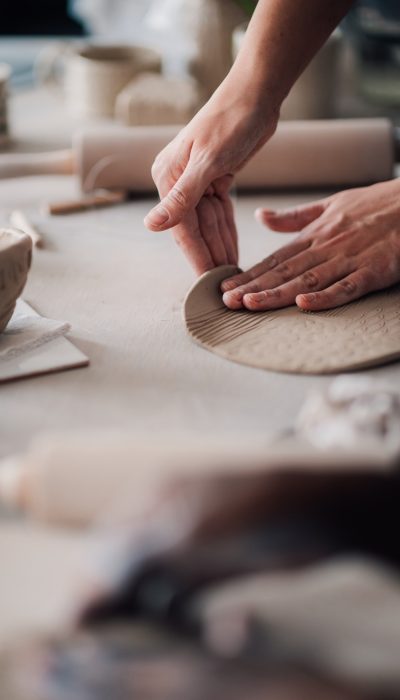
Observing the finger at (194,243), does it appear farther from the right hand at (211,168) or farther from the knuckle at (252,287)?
the knuckle at (252,287)

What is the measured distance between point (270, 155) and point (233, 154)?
1.29 feet

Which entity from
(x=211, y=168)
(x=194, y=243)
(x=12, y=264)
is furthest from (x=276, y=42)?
(x=12, y=264)

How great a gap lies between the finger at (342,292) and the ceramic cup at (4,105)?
3.66 feet

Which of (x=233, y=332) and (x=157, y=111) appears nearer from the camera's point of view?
(x=233, y=332)

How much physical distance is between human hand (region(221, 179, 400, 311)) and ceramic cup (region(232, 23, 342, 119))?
75 centimetres

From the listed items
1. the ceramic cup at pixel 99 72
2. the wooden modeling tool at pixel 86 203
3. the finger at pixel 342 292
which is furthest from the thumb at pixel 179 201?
the ceramic cup at pixel 99 72

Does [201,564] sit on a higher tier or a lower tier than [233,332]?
higher

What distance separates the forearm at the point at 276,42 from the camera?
136 centimetres

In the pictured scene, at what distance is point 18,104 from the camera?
2436 mm

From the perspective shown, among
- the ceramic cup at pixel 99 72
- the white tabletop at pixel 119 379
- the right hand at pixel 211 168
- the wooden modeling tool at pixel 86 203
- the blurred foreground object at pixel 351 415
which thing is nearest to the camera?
the white tabletop at pixel 119 379

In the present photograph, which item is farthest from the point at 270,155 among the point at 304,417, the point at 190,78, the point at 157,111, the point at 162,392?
the point at 304,417

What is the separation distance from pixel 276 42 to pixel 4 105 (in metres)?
0.89

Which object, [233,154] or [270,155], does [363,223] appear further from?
[270,155]

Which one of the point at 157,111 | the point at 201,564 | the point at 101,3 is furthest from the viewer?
the point at 101,3
